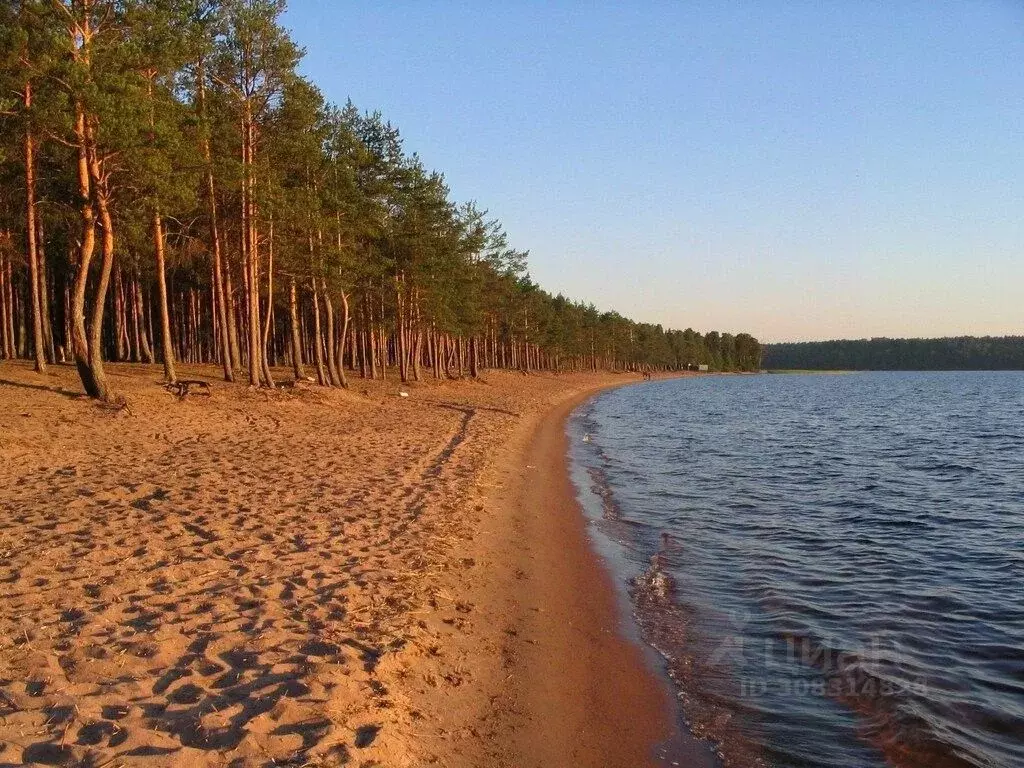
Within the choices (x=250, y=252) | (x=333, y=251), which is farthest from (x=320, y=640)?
(x=333, y=251)

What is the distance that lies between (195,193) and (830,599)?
66.2 feet

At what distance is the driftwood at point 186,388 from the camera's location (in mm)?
23688

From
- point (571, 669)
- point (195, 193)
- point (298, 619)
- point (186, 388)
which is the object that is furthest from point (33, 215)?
point (571, 669)

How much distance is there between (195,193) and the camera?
2256 centimetres

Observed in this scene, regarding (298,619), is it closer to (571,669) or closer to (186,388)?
(571,669)

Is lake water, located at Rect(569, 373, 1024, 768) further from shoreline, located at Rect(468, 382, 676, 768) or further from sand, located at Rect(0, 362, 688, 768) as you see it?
sand, located at Rect(0, 362, 688, 768)

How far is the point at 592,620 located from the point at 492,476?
360 inches

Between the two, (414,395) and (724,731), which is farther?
(414,395)

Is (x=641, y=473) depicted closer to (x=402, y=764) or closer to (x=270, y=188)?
(x=270, y=188)

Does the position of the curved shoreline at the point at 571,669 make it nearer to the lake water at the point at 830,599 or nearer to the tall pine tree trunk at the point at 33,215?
the lake water at the point at 830,599

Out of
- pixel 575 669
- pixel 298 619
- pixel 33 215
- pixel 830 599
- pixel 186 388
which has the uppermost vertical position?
pixel 33 215

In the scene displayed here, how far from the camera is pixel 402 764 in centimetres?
530

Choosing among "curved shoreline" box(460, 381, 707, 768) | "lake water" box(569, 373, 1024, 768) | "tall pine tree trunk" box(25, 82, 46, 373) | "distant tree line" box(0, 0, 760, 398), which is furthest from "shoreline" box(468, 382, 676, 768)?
"tall pine tree trunk" box(25, 82, 46, 373)

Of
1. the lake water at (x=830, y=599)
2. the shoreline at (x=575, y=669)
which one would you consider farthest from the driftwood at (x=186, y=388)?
the shoreline at (x=575, y=669)
